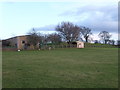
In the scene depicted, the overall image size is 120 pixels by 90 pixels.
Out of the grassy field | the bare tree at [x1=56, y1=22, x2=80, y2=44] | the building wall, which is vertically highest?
the bare tree at [x1=56, y1=22, x2=80, y2=44]

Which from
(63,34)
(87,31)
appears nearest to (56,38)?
(63,34)

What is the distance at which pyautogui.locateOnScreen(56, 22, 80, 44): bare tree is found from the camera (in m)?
51.8

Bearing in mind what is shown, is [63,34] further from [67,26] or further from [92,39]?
[92,39]

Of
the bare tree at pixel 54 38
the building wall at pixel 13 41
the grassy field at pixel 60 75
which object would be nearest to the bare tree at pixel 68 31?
the bare tree at pixel 54 38

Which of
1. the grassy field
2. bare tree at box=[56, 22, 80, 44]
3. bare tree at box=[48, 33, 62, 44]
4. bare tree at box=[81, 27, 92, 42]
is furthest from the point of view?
bare tree at box=[81, 27, 92, 42]

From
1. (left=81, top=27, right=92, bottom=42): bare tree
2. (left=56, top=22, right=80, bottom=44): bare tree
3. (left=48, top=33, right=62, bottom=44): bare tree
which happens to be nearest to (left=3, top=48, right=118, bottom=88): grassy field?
(left=56, top=22, right=80, bottom=44): bare tree

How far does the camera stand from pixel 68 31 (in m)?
51.8

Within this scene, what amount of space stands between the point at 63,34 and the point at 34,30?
36.0ft

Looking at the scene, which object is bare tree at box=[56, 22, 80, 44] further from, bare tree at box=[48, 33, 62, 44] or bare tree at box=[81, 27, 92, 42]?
bare tree at box=[81, 27, 92, 42]

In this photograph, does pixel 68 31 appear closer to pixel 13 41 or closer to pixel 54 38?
pixel 54 38

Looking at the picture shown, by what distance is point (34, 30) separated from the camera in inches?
1880

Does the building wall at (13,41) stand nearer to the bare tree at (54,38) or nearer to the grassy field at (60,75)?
the bare tree at (54,38)

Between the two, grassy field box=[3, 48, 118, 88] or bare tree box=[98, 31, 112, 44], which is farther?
bare tree box=[98, 31, 112, 44]

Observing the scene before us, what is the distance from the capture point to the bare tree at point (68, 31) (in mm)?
51812
